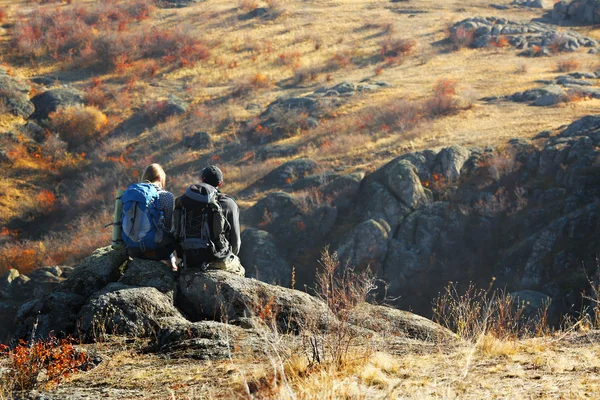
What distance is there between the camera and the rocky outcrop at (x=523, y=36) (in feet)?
127

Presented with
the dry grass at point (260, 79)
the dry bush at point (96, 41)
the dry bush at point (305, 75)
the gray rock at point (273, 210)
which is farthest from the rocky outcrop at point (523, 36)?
the gray rock at point (273, 210)

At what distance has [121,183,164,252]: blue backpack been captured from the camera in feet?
22.4

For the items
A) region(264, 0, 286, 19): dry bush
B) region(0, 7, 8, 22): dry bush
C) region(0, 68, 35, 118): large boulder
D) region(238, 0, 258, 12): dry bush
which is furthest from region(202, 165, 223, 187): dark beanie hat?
region(238, 0, 258, 12): dry bush

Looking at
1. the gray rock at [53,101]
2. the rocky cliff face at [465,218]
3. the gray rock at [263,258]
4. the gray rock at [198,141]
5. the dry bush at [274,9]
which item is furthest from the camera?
the dry bush at [274,9]

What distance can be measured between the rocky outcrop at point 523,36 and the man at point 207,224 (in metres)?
35.8

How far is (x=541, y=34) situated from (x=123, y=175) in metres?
29.6

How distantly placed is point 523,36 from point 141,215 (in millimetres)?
39237

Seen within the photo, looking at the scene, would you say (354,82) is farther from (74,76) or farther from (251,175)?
(74,76)

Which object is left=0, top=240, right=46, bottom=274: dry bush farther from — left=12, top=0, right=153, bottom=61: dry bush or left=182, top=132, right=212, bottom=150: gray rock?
left=12, top=0, right=153, bottom=61: dry bush

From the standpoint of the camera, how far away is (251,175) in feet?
84.7

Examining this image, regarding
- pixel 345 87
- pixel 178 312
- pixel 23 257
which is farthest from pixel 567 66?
pixel 178 312

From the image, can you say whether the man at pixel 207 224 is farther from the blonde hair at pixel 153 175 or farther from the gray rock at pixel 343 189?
the gray rock at pixel 343 189

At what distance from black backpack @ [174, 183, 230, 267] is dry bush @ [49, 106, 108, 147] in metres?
26.4

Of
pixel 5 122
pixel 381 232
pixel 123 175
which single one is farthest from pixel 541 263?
pixel 5 122
